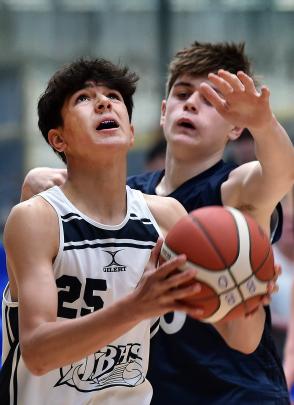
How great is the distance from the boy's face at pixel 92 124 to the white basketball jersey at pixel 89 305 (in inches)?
8.5

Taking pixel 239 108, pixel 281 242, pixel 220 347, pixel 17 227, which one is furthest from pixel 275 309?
pixel 17 227

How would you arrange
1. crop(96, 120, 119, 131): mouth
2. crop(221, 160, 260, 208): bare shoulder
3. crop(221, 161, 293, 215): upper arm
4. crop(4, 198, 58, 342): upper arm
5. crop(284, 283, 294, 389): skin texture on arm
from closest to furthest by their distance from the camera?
crop(4, 198, 58, 342): upper arm, crop(96, 120, 119, 131): mouth, crop(221, 161, 293, 215): upper arm, crop(221, 160, 260, 208): bare shoulder, crop(284, 283, 294, 389): skin texture on arm

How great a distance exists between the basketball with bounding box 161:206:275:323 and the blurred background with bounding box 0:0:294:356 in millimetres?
6014

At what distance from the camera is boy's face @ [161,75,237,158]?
536cm

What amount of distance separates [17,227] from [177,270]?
2.55 feet

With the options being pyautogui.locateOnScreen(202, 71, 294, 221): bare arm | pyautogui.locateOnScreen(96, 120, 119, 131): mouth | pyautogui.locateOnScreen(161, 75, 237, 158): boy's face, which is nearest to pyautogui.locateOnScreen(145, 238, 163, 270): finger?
pyautogui.locateOnScreen(96, 120, 119, 131): mouth

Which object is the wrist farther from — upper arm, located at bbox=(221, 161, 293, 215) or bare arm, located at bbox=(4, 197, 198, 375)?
bare arm, located at bbox=(4, 197, 198, 375)

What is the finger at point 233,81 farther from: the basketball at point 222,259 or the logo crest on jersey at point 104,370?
the logo crest on jersey at point 104,370

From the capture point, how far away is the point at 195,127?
5367 millimetres

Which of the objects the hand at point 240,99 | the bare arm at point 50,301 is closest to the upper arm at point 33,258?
the bare arm at point 50,301

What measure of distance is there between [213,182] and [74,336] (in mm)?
1919

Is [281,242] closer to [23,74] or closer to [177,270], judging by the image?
[23,74]

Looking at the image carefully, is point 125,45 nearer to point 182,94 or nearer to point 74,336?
point 182,94

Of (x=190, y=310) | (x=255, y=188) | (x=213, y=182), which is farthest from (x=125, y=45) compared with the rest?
(x=190, y=310)
